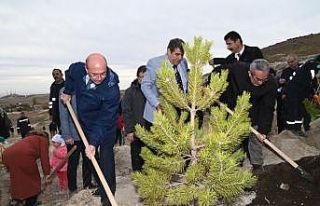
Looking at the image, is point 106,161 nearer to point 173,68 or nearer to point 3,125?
point 173,68

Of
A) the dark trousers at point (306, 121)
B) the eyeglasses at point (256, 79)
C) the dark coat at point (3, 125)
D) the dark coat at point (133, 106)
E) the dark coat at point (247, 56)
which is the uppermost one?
the dark coat at point (247, 56)

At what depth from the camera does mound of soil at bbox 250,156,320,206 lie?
4059 mm

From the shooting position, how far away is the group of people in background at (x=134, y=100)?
3.68 metres

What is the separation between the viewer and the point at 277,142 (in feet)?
19.5

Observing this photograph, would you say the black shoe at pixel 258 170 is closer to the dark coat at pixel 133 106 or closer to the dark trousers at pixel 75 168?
the dark coat at pixel 133 106

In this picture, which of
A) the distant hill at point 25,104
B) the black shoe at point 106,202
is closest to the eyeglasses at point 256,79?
the black shoe at point 106,202

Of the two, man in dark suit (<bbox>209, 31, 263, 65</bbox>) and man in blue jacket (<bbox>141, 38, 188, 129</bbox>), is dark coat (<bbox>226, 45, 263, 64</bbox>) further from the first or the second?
man in blue jacket (<bbox>141, 38, 188, 129</bbox>)

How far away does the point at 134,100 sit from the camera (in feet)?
17.4

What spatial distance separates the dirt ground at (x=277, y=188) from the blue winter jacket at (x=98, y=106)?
89 centimetres

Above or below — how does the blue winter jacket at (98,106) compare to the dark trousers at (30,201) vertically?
above

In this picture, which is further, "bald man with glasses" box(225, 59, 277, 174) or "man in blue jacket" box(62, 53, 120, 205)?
"bald man with glasses" box(225, 59, 277, 174)

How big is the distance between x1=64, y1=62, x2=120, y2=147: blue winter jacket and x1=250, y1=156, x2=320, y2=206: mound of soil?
164 centimetres

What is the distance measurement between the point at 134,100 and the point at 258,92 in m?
1.65

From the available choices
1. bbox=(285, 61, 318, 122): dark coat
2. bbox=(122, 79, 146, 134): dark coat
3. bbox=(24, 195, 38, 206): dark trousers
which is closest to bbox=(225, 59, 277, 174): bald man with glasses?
bbox=(122, 79, 146, 134): dark coat
